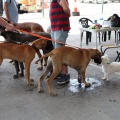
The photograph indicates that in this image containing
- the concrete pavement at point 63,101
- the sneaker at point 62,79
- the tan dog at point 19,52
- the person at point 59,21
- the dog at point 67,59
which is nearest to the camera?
the concrete pavement at point 63,101

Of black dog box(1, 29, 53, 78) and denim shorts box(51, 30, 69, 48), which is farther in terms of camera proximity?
black dog box(1, 29, 53, 78)

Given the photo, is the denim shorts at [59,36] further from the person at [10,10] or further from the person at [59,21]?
the person at [10,10]

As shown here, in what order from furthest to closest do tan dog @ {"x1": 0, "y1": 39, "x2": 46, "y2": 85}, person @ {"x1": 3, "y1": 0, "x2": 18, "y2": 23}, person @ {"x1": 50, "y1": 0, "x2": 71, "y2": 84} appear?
A: person @ {"x1": 3, "y1": 0, "x2": 18, "y2": 23}
tan dog @ {"x1": 0, "y1": 39, "x2": 46, "y2": 85}
person @ {"x1": 50, "y1": 0, "x2": 71, "y2": 84}

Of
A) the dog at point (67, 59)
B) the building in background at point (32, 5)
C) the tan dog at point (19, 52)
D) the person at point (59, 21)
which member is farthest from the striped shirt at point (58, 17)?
the building in background at point (32, 5)

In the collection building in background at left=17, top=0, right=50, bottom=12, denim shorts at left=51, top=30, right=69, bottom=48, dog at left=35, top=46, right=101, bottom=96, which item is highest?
building in background at left=17, top=0, right=50, bottom=12

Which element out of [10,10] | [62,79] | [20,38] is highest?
[10,10]

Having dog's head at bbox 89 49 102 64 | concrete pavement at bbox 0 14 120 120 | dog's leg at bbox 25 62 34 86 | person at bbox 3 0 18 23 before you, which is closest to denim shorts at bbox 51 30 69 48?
dog's head at bbox 89 49 102 64

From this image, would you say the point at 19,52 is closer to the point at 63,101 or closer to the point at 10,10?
the point at 63,101

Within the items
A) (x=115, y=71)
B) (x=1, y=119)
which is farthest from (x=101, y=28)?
(x=1, y=119)

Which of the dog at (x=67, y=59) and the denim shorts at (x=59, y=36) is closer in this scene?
the dog at (x=67, y=59)

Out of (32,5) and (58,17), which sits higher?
(32,5)

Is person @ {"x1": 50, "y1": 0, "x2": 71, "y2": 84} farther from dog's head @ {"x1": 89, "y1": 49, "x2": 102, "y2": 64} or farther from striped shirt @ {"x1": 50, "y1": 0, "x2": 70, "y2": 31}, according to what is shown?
dog's head @ {"x1": 89, "y1": 49, "x2": 102, "y2": 64}

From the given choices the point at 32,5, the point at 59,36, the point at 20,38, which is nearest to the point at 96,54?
the point at 59,36

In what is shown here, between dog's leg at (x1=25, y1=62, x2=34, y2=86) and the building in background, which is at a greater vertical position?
the building in background
